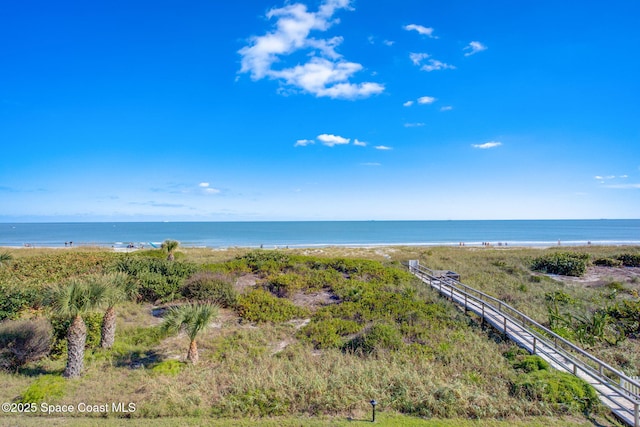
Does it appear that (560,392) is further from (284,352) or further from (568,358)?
(284,352)

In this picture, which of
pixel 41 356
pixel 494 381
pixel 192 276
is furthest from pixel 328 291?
pixel 41 356

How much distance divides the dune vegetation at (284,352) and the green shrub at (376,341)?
0.06 m

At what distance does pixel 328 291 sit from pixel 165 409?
11.5 m

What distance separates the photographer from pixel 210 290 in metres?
15.4

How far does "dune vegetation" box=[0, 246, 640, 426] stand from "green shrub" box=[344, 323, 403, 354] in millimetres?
55

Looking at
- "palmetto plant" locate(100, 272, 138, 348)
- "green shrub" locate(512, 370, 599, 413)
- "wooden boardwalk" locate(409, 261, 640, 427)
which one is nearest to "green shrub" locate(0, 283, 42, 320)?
"palmetto plant" locate(100, 272, 138, 348)

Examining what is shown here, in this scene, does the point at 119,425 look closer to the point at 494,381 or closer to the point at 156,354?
the point at 156,354

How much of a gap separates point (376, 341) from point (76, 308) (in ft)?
28.6

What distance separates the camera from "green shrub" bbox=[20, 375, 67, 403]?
699 cm

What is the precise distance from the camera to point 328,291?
17547 mm

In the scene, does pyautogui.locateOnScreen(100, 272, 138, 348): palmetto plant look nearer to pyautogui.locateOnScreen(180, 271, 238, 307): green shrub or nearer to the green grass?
the green grass

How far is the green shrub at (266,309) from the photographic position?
538 inches

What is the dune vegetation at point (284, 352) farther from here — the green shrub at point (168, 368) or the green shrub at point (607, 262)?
the green shrub at point (607, 262)

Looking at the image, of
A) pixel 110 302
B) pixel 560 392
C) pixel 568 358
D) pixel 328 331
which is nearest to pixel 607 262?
pixel 568 358
